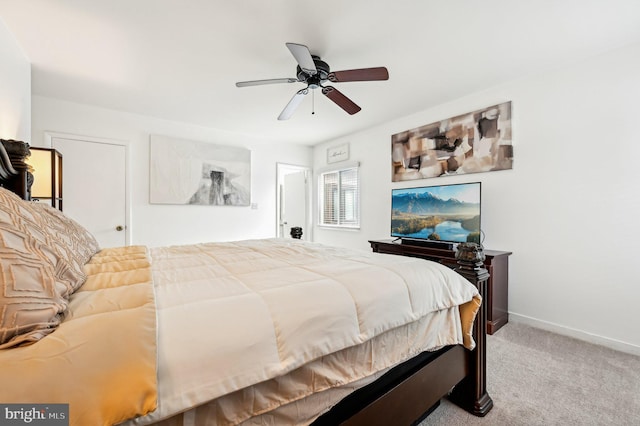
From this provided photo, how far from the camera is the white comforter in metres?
0.65

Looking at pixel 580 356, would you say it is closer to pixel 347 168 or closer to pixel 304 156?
pixel 347 168

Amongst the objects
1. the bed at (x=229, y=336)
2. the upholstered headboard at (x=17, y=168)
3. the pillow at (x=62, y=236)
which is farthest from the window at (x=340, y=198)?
the upholstered headboard at (x=17, y=168)

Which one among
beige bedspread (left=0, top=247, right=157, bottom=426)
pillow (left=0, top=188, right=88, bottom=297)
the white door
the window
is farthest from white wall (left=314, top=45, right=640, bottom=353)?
the white door

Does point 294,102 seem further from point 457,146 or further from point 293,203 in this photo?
point 293,203

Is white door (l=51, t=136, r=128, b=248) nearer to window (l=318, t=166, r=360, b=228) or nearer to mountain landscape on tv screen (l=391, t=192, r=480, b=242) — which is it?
window (l=318, t=166, r=360, b=228)

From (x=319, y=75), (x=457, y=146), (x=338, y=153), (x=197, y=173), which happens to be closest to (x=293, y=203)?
(x=338, y=153)

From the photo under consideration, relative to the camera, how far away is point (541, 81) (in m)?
2.59

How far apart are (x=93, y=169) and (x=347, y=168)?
360 centimetres

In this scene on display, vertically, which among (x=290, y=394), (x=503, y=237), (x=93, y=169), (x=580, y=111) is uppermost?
(x=580, y=111)

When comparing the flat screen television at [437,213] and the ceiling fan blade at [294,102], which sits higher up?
the ceiling fan blade at [294,102]

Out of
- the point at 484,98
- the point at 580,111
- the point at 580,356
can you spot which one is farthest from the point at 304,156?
the point at 580,356

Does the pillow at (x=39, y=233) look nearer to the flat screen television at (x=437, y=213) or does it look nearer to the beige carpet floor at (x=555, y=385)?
the beige carpet floor at (x=555, y=385)

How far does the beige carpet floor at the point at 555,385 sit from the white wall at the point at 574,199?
33 centimetres

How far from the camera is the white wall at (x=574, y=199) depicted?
2176mm
